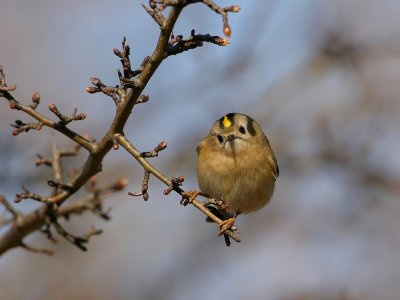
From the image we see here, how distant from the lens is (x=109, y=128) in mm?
2602

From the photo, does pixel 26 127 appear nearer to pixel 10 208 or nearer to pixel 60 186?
pixel 60 186

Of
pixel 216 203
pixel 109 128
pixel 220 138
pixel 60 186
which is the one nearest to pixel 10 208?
pixel 60 186

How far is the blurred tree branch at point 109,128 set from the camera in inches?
87.0

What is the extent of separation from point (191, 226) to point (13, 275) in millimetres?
3911

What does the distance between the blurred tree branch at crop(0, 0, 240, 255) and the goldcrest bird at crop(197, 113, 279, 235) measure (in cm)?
144

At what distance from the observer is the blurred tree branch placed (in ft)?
7.25

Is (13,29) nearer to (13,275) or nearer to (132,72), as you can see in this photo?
(13,275)

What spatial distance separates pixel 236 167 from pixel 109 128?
7.56 ft

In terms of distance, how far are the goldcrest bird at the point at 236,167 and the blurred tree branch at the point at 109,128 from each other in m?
1.44

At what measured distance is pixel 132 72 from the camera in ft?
8.02

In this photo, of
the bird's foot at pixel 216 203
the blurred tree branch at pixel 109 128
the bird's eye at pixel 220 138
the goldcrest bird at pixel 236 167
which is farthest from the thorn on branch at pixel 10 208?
the bird's eye at pixel 220 138

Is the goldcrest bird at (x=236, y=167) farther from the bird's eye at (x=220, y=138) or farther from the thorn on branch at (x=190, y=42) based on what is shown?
the thorn on branch at (x=190, y=42)

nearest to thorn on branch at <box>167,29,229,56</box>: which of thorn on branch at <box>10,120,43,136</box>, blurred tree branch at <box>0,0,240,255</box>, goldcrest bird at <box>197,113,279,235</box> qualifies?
blurred tree branch at <box>0,0,240,255</box>

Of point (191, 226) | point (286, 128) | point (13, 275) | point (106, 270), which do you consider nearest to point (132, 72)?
point (13, 275)
